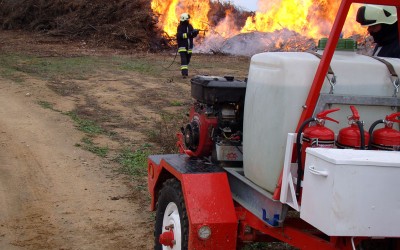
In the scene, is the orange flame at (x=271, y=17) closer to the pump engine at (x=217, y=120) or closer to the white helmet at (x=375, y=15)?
the white helmet at (x=375, y=15)

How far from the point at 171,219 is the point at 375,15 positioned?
241 cm

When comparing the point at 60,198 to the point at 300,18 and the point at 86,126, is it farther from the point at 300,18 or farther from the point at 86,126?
the point at 300,18

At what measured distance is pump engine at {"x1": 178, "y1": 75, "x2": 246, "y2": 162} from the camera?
14.2ft

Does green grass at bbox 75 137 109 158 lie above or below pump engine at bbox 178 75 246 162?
below

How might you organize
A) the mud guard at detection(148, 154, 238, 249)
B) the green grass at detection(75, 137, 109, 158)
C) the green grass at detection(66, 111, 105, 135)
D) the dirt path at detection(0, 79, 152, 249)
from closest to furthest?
the mud guard at detection(148, 154, 238, 249) → the dirt path at detection(0, 79, 152, 249) → the green grass at detection(75, 137, 109, 158) → the green grass at detection(66, 111, 105, 135)

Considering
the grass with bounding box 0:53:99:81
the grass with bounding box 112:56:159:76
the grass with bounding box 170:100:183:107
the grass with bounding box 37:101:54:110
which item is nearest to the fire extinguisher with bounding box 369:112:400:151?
the grass with bounding box 37:101:54:110

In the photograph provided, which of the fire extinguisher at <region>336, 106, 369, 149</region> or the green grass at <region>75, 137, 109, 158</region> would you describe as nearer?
the fire extinguisher at <region>336, 106, 369, 149</region>

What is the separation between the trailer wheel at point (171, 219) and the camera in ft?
13.0

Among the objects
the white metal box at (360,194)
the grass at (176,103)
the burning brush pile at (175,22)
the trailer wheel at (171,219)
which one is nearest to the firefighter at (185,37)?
the grass at (176,103)

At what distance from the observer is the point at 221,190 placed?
3838 millimetres

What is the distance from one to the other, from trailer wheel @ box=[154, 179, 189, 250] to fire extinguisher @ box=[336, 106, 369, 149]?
1271mm

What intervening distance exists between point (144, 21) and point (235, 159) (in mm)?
22259

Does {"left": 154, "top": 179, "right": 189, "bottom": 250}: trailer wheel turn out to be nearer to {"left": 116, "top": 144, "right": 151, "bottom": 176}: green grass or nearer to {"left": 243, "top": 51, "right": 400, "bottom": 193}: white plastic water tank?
{"left": 243, "top": 51, "right": 400, "bottom": 193}: white plastic water tank

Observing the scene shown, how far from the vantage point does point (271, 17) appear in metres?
26.4
